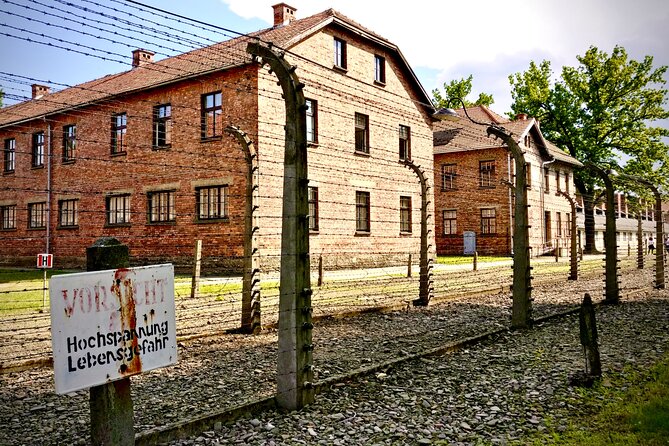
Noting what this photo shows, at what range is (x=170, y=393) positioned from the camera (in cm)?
500

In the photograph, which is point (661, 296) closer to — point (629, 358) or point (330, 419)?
point (629, 358)

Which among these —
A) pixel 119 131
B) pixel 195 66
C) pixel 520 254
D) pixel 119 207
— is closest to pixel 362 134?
pixel 195 66

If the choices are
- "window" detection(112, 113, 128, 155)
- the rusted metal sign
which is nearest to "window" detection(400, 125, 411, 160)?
"window" detection(112, 113, 128, 155)

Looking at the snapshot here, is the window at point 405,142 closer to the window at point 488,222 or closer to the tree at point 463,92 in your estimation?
the window at point 488,222

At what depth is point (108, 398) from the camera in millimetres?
2572

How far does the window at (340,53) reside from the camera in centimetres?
2195

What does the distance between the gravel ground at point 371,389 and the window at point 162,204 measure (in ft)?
44.7

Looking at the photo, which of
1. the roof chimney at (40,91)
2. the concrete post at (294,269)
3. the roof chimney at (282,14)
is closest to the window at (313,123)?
the roof chimney at (282,14)

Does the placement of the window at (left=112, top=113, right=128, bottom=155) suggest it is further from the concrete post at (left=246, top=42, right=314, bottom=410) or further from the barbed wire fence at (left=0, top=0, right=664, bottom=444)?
the concrete post at (left=246, top=42, right=314, bottom=410)

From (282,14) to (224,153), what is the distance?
7.73 metres

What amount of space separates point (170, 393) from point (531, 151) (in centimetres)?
3464

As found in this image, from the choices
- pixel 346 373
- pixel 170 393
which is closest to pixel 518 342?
pixel 346 373

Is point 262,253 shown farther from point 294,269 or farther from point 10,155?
point 10,155

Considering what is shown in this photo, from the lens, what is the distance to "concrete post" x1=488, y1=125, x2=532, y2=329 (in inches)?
334
